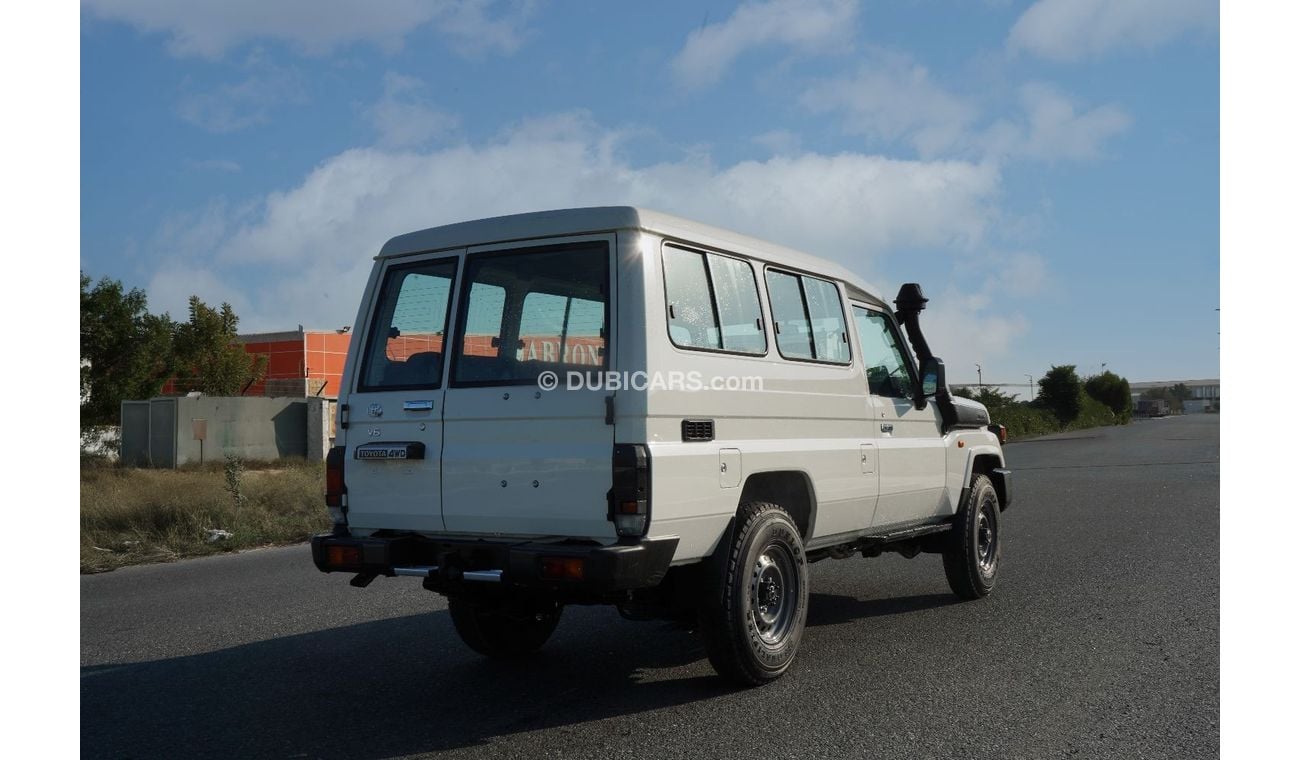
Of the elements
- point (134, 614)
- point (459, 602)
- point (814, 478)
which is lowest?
point (134, 614)

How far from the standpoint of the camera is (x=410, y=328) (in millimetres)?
5707

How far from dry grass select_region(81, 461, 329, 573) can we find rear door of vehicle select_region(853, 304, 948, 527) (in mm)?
8558

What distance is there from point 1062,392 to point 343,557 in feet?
174

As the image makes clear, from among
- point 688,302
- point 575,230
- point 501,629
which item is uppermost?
point 575,230

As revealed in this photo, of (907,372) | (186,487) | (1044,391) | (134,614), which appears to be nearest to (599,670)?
(907,372)

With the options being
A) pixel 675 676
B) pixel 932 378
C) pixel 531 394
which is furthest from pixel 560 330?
pixel 932 378

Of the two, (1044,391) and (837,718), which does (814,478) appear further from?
(1044,391)

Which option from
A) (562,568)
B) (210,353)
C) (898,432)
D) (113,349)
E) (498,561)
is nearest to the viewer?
(562,568)

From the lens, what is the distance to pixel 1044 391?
54000 mm

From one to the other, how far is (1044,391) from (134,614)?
51582 millimetres

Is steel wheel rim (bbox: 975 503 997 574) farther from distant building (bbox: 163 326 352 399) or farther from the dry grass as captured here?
distant building (bbox: 163 326 352 399)

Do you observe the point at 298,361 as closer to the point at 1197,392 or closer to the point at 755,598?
the point at 755,598

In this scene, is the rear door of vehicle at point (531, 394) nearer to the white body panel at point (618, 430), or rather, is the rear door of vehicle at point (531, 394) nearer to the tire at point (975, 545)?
the white body panel at point (618, 430)

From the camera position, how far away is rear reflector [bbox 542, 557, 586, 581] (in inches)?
185
